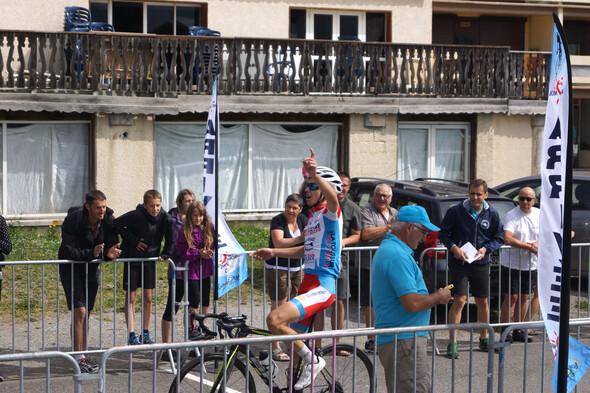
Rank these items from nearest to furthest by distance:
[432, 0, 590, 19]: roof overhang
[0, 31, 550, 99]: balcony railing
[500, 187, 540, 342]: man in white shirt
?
[500, 187, 540, 342]: man in white shirt < [0, 31, 550, 99]: balcony railing < [432, 0, 590, 19]: roof overhang

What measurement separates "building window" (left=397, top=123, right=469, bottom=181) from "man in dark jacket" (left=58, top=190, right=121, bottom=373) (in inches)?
459

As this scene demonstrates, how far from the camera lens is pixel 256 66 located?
18.0 meters

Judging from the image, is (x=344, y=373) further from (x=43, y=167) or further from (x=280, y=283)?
(x=43, y=167)

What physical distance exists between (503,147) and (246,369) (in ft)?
50.2

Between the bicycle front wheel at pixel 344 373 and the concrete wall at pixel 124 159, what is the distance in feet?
36.2

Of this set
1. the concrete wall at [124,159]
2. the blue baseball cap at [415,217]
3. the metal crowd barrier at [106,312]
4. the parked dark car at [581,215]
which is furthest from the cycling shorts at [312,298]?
the concrete wall at [124,159]

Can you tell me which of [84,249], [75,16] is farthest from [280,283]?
[75,16]

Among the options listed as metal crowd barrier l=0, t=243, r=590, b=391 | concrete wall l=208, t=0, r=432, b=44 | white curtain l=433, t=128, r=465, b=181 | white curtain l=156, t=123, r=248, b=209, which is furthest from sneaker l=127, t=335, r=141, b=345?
white curtain l=433, t=128, r=465, b=181

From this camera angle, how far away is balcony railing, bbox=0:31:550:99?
55.1 ft

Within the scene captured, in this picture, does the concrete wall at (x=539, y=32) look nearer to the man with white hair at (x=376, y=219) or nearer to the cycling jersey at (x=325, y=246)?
the man with white hair at (x=376, y=219)

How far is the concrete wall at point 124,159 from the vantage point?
17297 mm

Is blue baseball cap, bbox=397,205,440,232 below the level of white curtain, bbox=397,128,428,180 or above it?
Result: below

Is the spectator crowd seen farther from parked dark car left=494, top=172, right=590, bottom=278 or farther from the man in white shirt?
parked dark car left=494, top=172, right=590, bottom=278

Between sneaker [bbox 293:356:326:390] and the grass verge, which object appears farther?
the grass verge
